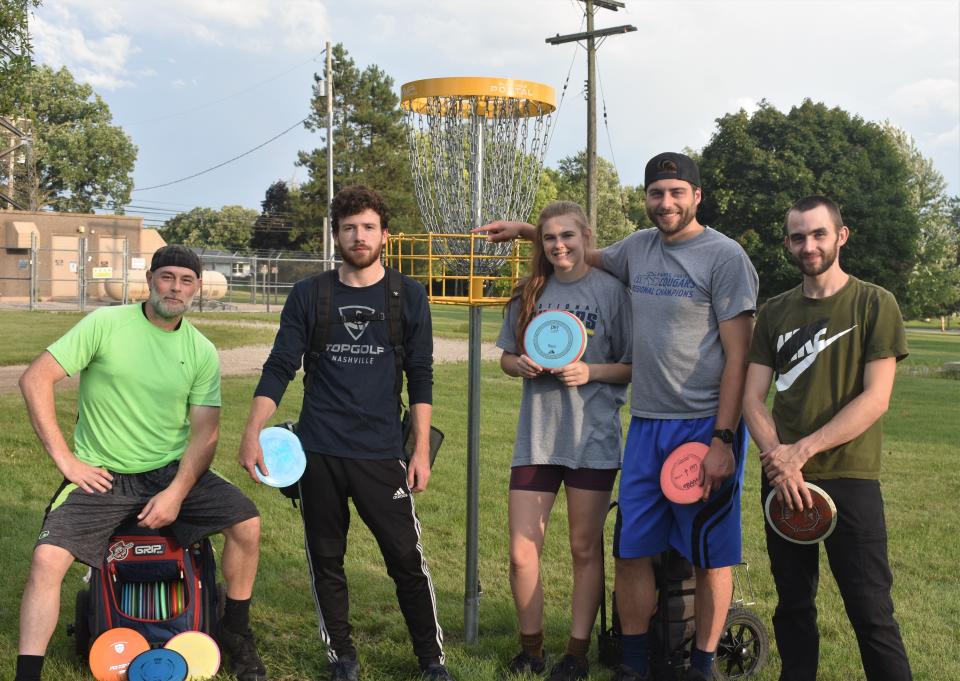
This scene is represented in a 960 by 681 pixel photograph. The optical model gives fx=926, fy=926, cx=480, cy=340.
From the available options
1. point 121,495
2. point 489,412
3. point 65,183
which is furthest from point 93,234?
point 121,495

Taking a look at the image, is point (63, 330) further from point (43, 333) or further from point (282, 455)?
point (282, 455)

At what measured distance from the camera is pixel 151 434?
410 cm

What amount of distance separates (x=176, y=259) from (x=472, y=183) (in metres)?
1.48

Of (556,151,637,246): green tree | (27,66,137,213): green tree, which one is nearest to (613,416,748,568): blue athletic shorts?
(556,151,637,246): green tree

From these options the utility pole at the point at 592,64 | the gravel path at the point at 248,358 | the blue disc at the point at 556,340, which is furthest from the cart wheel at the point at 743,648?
the utility pole at the point at 592,64

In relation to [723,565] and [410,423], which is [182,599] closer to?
[410,423]

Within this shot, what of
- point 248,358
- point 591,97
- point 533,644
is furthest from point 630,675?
point 591,97

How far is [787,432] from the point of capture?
3482 mm

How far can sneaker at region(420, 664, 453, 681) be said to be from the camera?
411 centimetres

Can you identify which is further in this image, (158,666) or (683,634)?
(683,634)

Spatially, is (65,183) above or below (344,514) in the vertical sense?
above

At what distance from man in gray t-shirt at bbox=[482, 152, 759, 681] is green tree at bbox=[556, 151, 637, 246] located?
44.3 meters

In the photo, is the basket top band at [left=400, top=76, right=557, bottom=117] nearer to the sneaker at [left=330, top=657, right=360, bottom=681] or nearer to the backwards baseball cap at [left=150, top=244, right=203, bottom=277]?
the backwards baseball cap at [left=150, top=244, right=203, bottom=277]

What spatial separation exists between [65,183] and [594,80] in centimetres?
4874
